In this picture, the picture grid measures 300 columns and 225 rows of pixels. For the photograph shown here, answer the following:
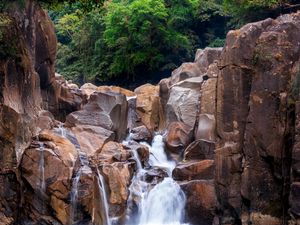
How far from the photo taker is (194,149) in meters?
19.1

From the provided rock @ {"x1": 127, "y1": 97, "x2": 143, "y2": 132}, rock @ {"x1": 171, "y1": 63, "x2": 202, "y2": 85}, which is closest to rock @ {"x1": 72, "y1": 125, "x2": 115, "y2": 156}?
rock @ {"x1": 127, "y1": 97, "x2": 143, "y2": 132}

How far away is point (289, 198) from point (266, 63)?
425 centimetres

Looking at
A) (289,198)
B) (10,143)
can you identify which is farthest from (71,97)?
(289,198)

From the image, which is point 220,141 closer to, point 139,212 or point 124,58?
point 139,212

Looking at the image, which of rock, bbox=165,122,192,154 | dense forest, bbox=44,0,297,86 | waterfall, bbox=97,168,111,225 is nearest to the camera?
waterfall, bbox=97,168,111,225

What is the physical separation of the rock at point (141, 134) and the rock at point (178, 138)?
58.4 inches

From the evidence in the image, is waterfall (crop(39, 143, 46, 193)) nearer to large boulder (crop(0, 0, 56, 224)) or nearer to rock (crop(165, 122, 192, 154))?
large boulder (crop(0, 0, 56, 224))

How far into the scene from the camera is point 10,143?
49.5 ft

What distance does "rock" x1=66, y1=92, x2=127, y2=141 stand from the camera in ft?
63.5

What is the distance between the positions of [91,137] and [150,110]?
7397mm

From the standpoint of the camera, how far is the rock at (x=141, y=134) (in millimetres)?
22347

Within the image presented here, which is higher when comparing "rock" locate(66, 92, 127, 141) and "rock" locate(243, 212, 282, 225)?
"rock" locate(66, 92, 127, 141)

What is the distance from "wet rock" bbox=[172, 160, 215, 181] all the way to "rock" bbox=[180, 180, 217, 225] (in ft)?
1.87

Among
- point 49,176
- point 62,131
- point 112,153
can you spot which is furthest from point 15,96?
point 112,153
